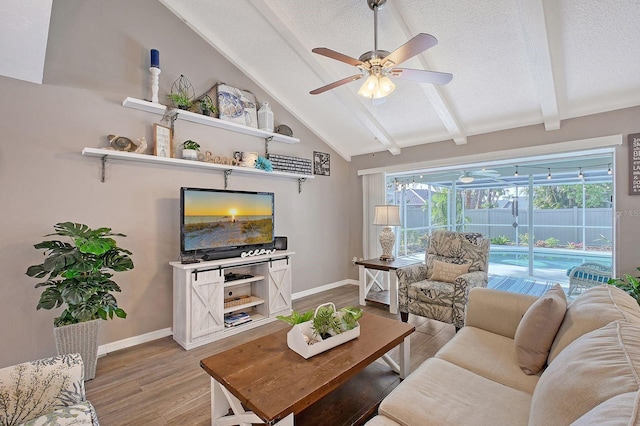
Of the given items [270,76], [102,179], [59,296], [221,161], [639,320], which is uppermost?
[270,76]

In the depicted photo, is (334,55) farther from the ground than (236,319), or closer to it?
farther from the ground

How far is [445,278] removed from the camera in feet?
10.8

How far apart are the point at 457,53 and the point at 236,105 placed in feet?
8.27

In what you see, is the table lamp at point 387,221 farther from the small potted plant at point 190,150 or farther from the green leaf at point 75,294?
the green leaf at point 75,294

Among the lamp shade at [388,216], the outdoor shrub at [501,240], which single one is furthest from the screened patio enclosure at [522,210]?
the lamp shade at [388,216]

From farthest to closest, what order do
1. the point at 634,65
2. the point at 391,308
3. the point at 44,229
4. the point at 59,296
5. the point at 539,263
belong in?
the point at 539,263 → the point at 391,308 → the point at 634,65 → the point at 44,229 → the point at 59,296

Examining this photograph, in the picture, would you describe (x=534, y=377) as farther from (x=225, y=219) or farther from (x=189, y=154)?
(x=189, y=154)

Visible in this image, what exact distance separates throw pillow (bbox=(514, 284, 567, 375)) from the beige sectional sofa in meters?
0.02

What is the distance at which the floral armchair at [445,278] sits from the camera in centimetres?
287

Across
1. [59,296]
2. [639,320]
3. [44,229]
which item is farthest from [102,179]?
[639,320]

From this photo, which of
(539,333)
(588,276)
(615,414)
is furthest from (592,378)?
(588,276)

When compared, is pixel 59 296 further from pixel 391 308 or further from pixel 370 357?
pixel 391 308

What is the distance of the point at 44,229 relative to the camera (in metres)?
2.43

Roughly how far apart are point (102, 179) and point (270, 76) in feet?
7.67
